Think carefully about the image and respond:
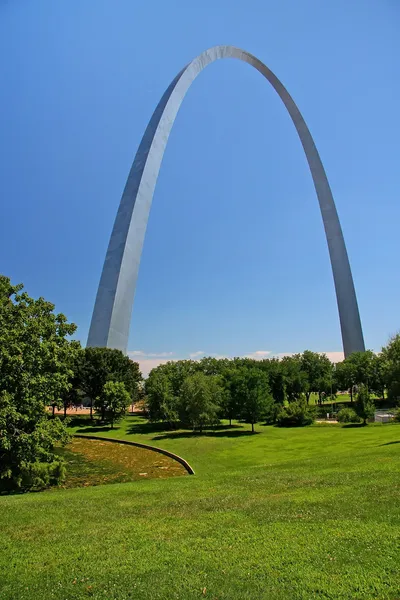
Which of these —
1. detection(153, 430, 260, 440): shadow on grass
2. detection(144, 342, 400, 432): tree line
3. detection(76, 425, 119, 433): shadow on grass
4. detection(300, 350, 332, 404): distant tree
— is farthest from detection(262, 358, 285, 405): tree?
detection(76, 425, 119, 433): shadow on grass

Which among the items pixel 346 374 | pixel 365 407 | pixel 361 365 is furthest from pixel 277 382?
pixel 365 407

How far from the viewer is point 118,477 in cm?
1777

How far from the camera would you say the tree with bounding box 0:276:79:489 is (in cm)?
1602

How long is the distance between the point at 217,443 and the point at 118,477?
34.5 feet

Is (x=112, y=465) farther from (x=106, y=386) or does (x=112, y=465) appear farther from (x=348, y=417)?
(x=348, y=417)

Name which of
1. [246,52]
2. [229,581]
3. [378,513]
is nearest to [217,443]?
[378,513]

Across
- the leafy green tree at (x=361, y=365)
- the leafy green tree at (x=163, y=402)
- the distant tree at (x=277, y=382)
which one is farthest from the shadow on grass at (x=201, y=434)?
the leafy green tree at (x=361, y=365)

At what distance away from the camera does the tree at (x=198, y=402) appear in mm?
33044

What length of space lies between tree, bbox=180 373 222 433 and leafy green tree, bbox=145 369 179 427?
1897mm

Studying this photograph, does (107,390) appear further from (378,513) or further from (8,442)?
(378,513)

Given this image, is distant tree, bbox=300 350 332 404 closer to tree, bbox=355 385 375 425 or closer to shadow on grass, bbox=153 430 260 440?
tree, bbox=355 385 375 425

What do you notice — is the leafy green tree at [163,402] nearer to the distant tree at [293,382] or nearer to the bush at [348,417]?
the bush at [348,417]

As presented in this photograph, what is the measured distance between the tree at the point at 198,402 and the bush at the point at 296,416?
609 centimetres

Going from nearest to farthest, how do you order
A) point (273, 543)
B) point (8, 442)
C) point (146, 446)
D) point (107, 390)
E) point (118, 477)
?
point (273, 543) < point (8, 442) < point (118, 477) < point (146, 446) < point (107, 390)
